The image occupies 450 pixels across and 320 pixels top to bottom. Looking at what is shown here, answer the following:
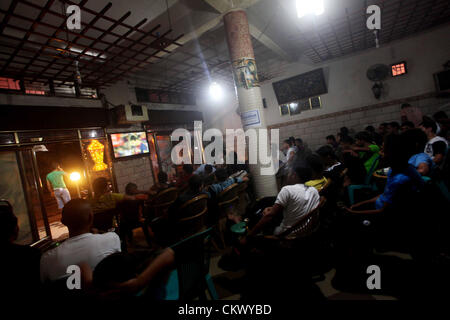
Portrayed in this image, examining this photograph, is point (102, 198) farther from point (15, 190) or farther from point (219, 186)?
point (15, 190)

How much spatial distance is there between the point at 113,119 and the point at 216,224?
18.2ft

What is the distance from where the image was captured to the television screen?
707 centimetres

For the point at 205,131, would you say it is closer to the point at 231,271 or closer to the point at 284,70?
the point at 284,70

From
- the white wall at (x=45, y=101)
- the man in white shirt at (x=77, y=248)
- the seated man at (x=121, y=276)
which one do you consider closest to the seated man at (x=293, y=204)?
the seated man at (x=121, y=276)

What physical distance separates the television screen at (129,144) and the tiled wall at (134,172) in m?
0.27

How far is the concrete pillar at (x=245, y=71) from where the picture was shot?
4273 mm

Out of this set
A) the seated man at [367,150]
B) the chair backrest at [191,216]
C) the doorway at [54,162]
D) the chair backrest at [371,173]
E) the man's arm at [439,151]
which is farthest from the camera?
the doorway at [54,162]

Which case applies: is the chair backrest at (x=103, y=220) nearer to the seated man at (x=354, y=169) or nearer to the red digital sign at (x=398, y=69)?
the seated man at (x=354, y=169)

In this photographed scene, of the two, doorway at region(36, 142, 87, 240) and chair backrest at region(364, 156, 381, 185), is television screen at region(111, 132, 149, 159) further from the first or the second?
chair backrest at region(364, 156, 381, 185)

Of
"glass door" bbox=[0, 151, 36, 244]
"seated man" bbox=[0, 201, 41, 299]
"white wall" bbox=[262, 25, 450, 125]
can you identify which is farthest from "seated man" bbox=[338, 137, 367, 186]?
"glass door" bbox=[0, 151, 36, 244]

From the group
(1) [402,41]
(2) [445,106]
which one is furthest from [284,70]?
(2) [445,106]

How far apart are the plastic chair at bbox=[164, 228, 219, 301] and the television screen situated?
6.16 metres

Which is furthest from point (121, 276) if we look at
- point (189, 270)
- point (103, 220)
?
point (103, 220)
